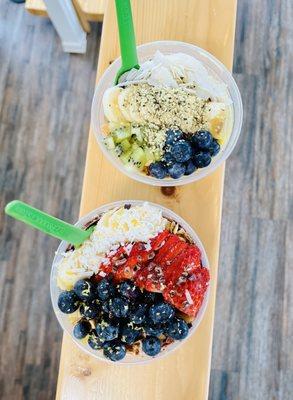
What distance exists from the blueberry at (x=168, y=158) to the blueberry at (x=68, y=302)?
0.32 m

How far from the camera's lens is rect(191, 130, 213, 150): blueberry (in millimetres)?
946

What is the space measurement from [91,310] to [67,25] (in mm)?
1129

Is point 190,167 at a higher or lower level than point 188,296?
higher

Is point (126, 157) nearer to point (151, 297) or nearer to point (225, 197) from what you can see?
point (151, 297)

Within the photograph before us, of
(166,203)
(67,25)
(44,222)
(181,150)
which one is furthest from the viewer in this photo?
(67,25)

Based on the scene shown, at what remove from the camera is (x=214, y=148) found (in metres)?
0.98

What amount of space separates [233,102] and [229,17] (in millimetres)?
254

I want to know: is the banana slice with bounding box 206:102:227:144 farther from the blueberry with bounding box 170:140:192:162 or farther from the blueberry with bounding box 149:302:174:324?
the blueberry with bounding box 149:302:174:324

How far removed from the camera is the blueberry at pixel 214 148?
971mm

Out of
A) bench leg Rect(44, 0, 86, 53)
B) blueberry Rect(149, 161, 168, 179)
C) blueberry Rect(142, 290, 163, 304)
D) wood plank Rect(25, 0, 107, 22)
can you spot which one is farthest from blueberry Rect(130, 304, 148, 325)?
wood plank Rect(25, 0, 107, 22)

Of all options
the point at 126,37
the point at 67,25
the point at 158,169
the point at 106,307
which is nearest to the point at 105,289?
the point at 106,307

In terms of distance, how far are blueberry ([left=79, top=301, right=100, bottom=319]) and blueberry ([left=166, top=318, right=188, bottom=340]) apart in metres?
0.14

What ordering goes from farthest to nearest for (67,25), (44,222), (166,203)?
1. (67,25)
2. (166,203)
3. (44,222)

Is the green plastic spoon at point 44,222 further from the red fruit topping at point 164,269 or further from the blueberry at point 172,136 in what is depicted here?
the blueberry at point 172,136
